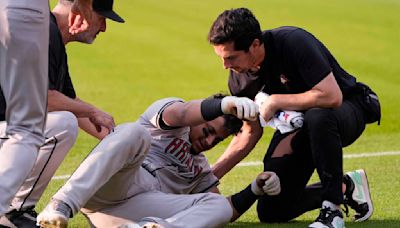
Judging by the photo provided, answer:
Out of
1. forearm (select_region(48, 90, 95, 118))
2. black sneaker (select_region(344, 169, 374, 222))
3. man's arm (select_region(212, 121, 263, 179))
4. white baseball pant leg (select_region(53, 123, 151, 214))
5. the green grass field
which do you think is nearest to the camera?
white baseball pant leg (select_region(53, 123, 151, 214))

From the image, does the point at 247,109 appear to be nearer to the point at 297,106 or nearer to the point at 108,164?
the point at 297,106

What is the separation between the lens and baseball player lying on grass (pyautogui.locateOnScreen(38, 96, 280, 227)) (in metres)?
5.32

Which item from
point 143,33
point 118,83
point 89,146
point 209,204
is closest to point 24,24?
point 209,204

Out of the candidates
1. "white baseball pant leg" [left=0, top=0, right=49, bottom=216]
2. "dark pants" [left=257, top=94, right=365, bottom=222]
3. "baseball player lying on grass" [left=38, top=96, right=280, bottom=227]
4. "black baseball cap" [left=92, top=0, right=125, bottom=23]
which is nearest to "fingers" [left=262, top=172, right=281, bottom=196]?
"baseball player lying on grass" [left=38, top=96, right=280, bottom=227]

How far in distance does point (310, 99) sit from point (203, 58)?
9.92m

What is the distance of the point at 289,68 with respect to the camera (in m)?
6.26

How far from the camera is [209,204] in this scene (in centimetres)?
571

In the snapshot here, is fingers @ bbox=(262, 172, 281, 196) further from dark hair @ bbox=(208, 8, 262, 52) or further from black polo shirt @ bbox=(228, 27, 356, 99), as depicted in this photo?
dark hair @ bbox=(208, 8, 262, 52)

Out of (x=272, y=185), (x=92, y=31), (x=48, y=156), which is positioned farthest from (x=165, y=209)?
(x=92, y=31)

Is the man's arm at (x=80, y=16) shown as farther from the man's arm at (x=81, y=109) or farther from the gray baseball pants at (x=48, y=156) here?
the gray baseball pants at (x=48, y=156)

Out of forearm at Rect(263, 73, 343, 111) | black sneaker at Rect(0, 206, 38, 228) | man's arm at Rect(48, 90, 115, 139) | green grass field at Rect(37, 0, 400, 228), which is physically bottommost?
green grass field at Rect(37, 0, 400, 228)

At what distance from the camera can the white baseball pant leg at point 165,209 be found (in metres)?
5.67

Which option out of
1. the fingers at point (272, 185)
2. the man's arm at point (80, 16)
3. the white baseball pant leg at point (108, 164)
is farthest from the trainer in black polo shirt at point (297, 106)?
the white baseball pant leg at point (108, 164)

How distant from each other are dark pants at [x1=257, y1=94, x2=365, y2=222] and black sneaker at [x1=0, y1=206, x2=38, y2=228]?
1546 mm
